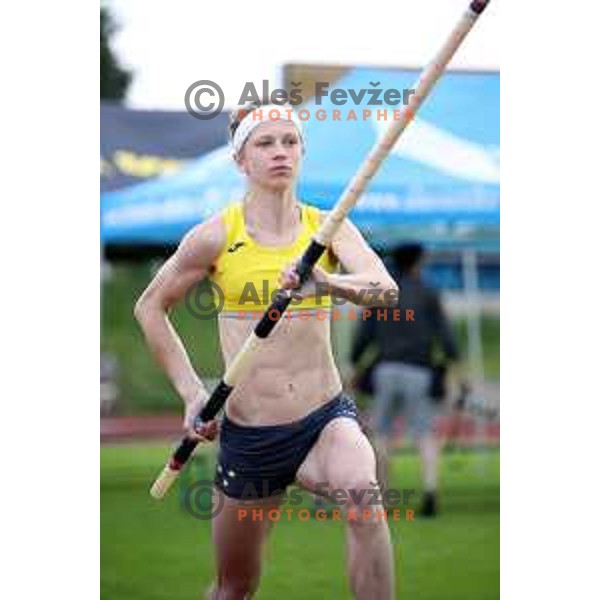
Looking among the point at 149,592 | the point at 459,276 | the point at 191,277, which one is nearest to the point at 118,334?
the point at 459,276

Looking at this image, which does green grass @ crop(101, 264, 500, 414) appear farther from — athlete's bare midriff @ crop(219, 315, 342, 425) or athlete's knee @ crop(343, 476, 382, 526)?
athlete's knee @ crop(343, 476, 382, 526)

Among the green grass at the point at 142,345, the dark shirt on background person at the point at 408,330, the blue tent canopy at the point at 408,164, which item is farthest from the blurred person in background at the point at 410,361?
the green grass at the point at 142,345

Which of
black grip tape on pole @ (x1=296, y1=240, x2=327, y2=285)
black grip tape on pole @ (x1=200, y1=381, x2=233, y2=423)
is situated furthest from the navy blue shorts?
black grip tape on pole @ (x1=296, y1=240, x2=327, y2=285)

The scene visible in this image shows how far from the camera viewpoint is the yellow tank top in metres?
6.36

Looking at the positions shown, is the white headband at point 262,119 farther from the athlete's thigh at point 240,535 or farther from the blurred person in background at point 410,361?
the blurred person in background at point 410,361

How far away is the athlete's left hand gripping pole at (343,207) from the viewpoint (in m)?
5.70

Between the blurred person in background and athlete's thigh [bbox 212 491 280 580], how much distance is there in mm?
6045

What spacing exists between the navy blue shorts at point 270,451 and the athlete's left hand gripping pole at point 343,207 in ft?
0.55

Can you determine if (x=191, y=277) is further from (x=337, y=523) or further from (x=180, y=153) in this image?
(x=180, y=153)

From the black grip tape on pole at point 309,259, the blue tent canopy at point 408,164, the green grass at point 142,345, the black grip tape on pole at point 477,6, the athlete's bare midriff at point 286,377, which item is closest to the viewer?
the black grip tape on pole at point 477,6

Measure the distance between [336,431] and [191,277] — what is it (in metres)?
0.85

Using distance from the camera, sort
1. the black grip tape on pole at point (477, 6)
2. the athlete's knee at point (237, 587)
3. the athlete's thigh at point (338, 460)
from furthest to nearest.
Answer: the athlete's knee at point (237, 587) → the athlete's thigh at point (338, 460) → the black grip tape on pole at point (477, 6)

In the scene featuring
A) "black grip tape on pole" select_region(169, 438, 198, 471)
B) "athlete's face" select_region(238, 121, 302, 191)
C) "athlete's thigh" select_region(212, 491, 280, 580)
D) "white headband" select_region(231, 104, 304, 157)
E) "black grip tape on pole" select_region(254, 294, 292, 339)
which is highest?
"white headband" select_region(231, 104, 304, 157)

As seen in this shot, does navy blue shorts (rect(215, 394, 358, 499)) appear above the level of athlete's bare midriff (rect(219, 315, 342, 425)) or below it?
below
